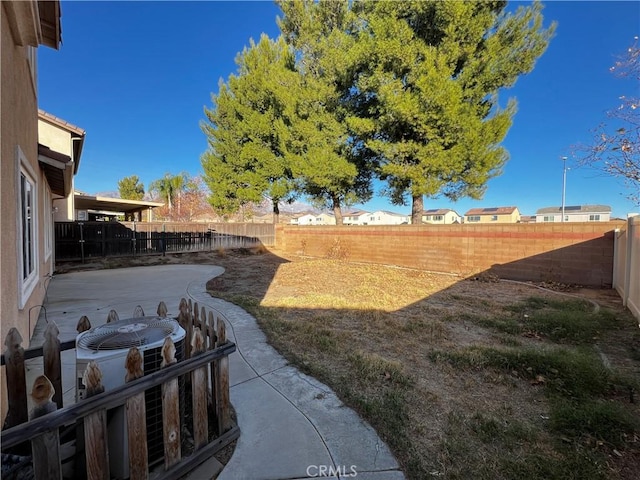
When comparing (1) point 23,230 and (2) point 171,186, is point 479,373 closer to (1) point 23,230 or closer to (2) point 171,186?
(1) point 23,230

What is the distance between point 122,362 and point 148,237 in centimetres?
1484

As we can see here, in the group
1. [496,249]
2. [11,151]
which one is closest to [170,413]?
[11,151]

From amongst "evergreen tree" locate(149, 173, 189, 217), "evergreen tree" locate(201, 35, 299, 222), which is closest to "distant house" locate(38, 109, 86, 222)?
"evergreen tree" locate(201, 35, 299, 222)

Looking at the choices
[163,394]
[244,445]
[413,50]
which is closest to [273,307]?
[244,445]

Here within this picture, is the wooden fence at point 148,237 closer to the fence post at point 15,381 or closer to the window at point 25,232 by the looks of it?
the window at point 25,232

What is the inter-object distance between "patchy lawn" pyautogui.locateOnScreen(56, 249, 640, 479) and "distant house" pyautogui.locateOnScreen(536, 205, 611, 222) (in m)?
54.7

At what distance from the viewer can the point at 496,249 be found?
33.6 feet

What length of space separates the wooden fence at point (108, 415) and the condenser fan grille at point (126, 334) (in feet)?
0.53

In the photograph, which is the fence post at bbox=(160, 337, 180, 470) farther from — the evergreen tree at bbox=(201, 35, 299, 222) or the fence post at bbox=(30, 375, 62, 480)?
the evergreen tree at bbox=(201, 35, 299, 222)

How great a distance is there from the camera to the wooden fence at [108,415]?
1334mm

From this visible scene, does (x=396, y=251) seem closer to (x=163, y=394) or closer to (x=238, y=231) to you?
(x=238, y=231)

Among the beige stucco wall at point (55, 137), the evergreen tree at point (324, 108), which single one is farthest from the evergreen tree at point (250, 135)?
the beige stucco wall at point (55, 137)

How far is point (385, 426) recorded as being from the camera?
7.85 feet

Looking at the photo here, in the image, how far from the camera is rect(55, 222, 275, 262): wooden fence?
11.9m
